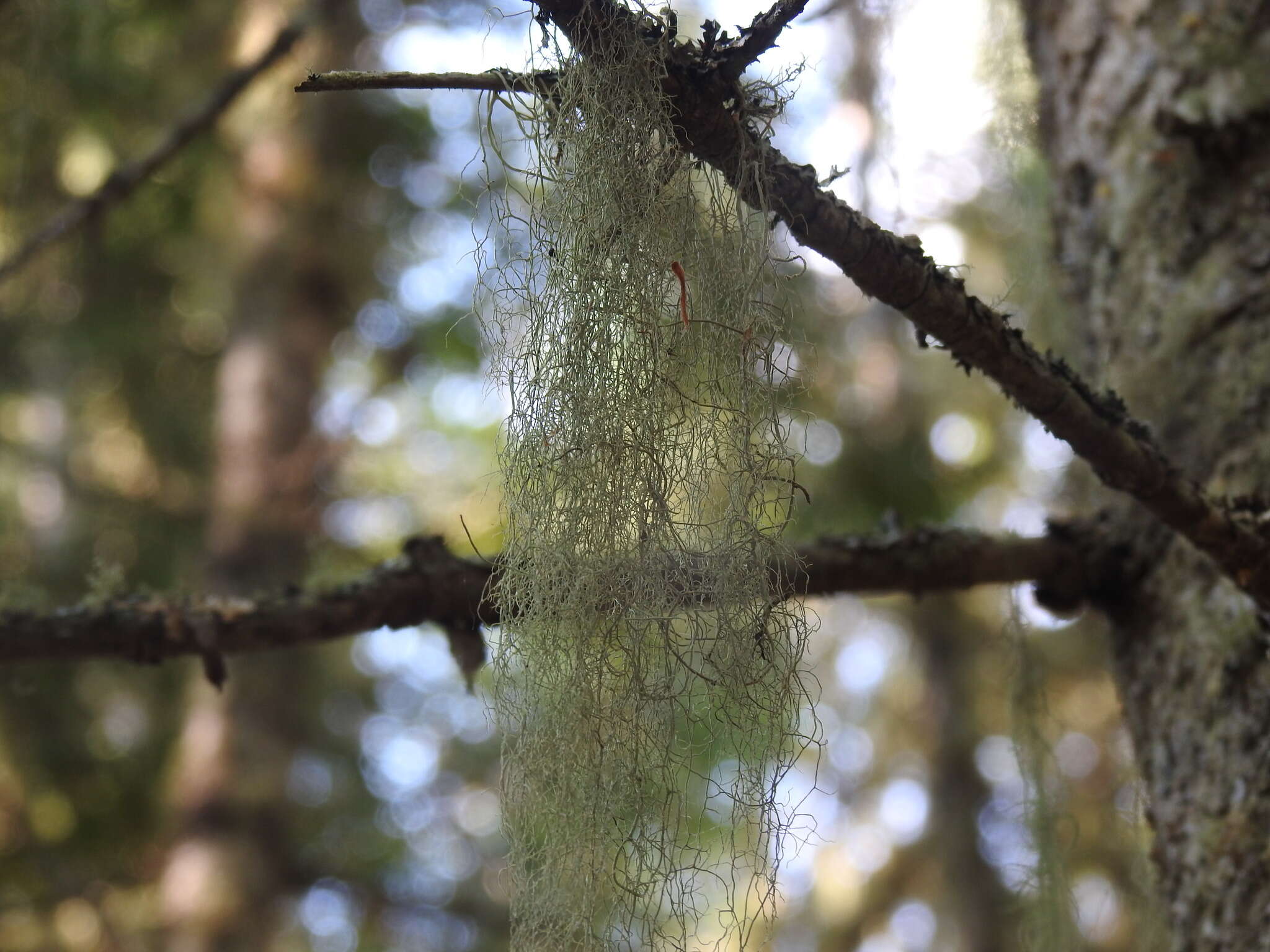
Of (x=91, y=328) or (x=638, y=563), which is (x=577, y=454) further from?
(x=91, y=328)

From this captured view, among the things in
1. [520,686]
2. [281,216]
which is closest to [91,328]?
[281,216]

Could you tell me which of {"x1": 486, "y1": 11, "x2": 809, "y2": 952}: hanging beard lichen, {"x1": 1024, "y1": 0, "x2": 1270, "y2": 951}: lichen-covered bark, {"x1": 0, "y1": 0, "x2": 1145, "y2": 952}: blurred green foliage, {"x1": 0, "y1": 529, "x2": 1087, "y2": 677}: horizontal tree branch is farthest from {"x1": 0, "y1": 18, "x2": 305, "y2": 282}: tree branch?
{"x1": 1024, "y1": 0, "x2": 1270, "y2": 951}: lichen-covered bark

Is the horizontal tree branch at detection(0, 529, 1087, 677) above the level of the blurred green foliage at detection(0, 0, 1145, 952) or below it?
below

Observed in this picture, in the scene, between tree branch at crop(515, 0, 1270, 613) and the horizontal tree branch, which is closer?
tree branch at crop(515, 0, 1270, 613)

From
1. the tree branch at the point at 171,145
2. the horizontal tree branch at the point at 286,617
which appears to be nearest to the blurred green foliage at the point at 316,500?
the tree branch at the point at 171,145

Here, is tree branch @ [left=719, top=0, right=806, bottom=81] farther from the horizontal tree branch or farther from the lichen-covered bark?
the lichen-covered bark

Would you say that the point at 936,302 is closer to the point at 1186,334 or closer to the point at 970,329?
the point at 970,329
